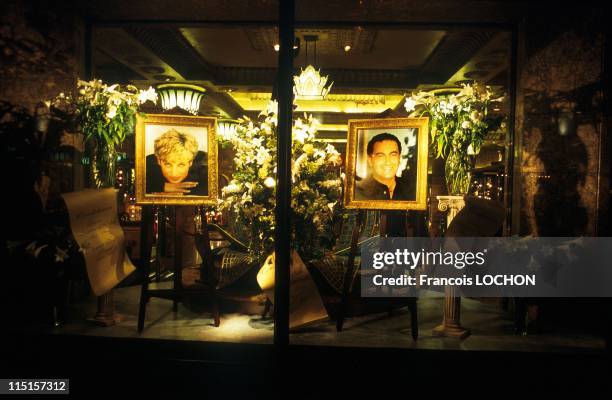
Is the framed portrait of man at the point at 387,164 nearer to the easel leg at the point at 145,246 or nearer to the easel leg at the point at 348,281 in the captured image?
the easel leg at the point at 348,281

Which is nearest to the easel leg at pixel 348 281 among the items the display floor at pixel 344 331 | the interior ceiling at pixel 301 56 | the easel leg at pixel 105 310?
the display floor at pixel 344 331

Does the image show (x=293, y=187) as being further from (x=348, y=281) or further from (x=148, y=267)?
(x=148, y=267)

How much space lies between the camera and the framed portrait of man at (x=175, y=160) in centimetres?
402

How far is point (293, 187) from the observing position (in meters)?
4.20

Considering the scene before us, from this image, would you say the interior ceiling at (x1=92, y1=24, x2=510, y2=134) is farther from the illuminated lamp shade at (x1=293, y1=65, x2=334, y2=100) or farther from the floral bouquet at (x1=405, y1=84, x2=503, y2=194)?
the floral bouquet at (x1=405, y1=84, x2=503, y2=194)

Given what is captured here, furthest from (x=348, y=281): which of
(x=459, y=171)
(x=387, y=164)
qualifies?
(x=459, y=171)

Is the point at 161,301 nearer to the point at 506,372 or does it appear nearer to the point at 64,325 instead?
the point at 64,325

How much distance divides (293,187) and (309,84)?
7.07ft

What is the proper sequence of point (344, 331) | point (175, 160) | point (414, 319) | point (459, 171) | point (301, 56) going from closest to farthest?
point (414, 319) < point (344, 331) < point (175, 160) < point (459, 171) < point (301, 56)

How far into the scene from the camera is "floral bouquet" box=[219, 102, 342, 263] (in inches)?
165

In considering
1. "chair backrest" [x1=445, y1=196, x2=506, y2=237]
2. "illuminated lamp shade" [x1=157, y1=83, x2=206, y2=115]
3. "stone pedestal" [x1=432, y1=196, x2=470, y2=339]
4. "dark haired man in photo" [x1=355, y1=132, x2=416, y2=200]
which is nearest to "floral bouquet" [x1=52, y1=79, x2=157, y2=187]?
"dark haired man in photo" [x1=355, y1=132, x2=416, y2=200]

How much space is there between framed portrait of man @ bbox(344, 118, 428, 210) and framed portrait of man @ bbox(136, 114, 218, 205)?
1289 mm

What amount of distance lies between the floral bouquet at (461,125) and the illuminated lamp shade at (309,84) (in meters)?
1.91

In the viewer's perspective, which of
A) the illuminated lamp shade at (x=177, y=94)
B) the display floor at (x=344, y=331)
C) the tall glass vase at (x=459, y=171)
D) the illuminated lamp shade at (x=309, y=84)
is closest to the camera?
the display floor at (x=344, y=331)
